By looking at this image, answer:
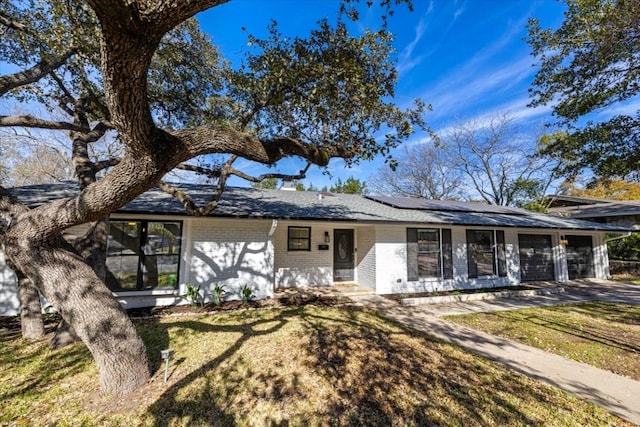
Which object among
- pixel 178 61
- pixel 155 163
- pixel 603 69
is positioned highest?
pixel 603 69

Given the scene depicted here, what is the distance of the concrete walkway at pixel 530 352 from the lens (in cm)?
365

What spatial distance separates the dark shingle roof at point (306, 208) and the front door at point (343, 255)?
3.80 feet

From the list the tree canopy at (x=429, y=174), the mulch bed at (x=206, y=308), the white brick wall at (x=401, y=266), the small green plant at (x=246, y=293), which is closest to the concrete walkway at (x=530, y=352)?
the white brick wall at (x=401, y=266)

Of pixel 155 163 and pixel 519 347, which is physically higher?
pixel 155 163

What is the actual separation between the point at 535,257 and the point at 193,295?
13358 mm

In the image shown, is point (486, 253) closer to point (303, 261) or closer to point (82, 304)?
point (303, 261)

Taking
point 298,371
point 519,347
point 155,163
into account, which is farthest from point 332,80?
point 519,347

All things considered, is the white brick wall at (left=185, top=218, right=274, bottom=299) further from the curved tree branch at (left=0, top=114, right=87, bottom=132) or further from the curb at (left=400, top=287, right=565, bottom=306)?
the curb at (left=400, top=287, right=565, bottom=306)

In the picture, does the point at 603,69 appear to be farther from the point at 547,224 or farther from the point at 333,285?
the point at 333,285

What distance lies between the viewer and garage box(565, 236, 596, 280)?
1258 centimetres

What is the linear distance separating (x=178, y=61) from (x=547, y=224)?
1433 cm

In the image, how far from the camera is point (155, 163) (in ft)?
9.58

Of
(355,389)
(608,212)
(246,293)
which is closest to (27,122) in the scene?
(246,293)

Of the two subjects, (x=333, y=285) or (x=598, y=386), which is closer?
(x=598, y=386)
